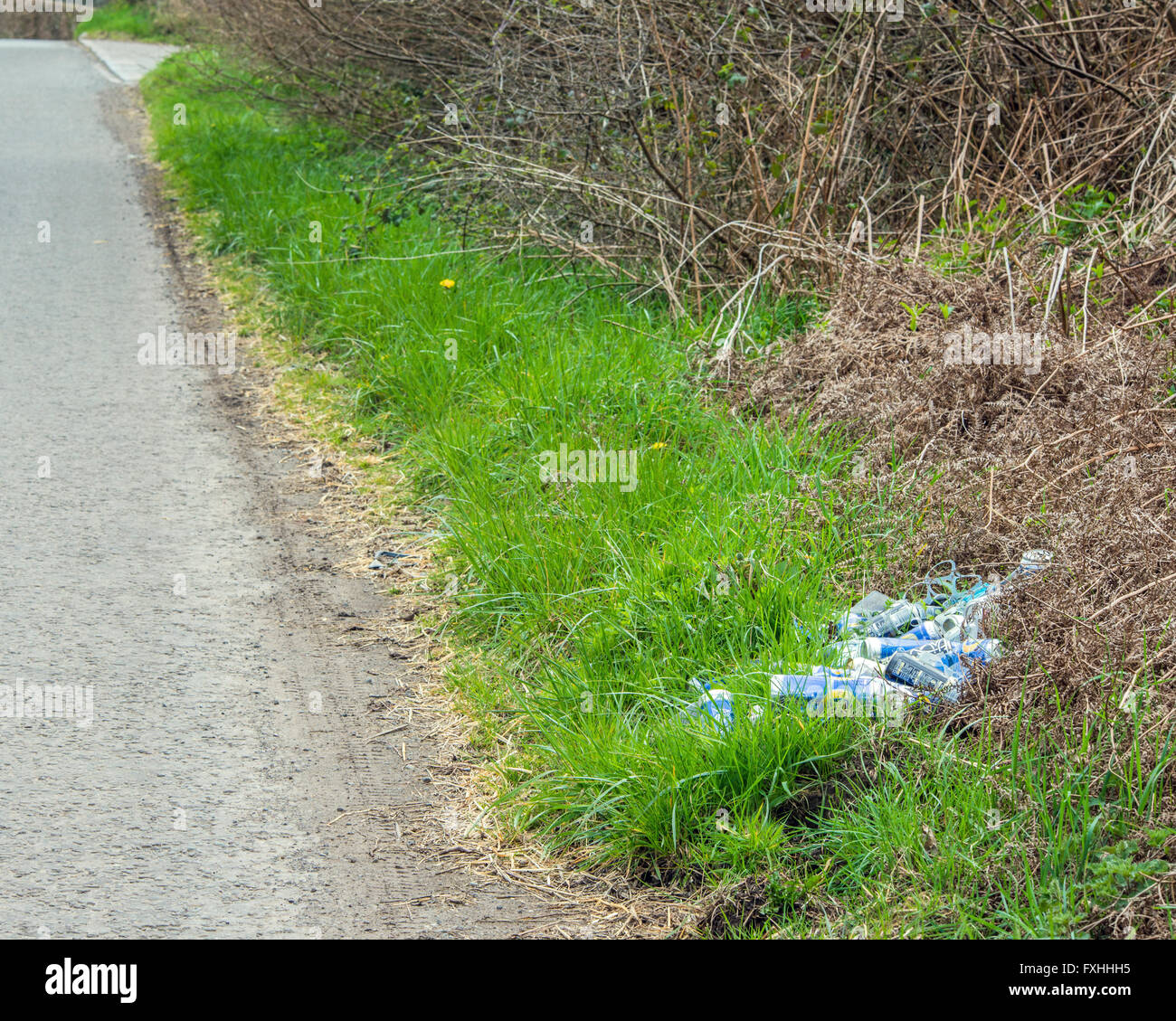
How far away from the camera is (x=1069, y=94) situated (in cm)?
656

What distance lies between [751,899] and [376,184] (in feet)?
23.9

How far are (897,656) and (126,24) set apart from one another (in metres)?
28.9

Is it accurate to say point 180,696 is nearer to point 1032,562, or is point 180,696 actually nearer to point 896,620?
point 896,620

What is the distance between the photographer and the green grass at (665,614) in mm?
2936

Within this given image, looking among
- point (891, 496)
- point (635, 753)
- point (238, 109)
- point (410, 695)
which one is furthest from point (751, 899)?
point (238, 109)

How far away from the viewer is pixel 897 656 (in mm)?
3613

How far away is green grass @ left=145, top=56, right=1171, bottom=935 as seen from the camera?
294 centimetres

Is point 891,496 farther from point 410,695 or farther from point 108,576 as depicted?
point 108,576

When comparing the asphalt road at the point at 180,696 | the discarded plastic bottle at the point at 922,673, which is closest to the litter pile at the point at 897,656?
the discarded plastic bottle at the point at 922,673

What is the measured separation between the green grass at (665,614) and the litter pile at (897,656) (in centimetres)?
7

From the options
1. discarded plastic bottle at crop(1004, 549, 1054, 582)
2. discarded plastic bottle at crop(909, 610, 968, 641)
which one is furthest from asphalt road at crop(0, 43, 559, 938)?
discarded plastic bottle at crop(1004, 549, 1054, 582)

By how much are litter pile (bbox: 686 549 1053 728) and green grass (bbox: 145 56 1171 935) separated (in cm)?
7

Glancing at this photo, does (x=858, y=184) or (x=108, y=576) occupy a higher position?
(x=858, y=184)

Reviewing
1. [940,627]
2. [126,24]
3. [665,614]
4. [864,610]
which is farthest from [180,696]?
[126,24]
